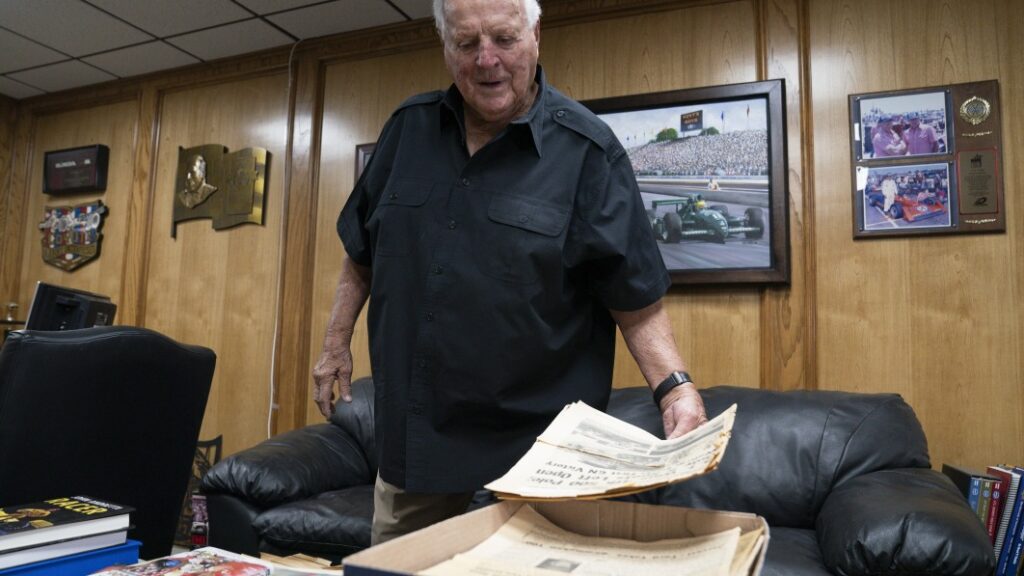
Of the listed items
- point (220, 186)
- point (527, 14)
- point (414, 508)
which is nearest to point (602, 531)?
point (414, 508)

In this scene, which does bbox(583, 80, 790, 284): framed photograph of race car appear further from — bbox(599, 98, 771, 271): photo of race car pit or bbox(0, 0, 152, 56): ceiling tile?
bbox(0, 0, 152, 56): ceiling tile

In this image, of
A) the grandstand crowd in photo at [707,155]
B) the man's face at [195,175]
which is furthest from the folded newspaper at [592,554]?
the man's face at [195,175]

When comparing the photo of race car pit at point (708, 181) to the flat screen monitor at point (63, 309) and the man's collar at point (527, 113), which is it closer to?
the man's collar at point (527, 113)

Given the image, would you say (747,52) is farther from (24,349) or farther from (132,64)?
(132,64)

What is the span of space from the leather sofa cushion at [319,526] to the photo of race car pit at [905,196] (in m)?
2.10

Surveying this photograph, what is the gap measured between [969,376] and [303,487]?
241 centimetres

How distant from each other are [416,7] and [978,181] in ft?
8.14

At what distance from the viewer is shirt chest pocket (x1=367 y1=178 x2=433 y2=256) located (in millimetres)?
1115

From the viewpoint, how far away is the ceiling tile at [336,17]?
11.1 ft

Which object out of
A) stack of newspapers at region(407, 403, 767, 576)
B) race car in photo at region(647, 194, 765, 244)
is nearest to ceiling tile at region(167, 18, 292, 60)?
race car in photo at region(647, 194, 765, 244)

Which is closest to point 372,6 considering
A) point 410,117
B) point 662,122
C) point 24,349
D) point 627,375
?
point 662,122

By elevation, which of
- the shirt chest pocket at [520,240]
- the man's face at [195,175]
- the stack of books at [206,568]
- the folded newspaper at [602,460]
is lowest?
the stack of books at [206,568]

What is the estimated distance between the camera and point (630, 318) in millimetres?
1104

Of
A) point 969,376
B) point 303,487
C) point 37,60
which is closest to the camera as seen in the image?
point 969,376
